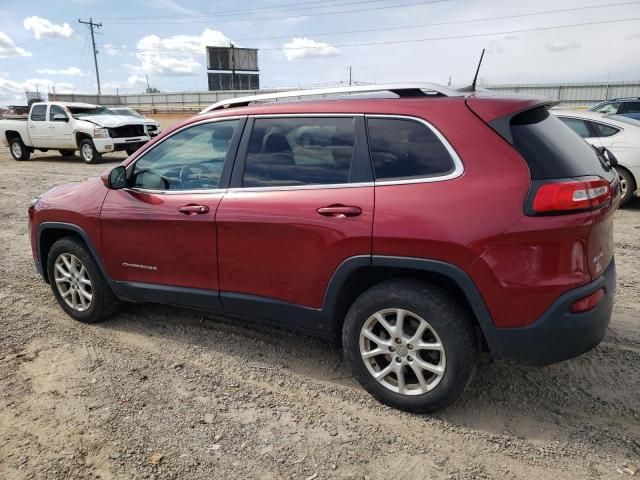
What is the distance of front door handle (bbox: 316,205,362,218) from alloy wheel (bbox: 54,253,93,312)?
2.28 meters

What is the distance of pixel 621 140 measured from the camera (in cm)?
794

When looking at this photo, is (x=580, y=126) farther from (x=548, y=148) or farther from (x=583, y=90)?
(x=583, y=90)

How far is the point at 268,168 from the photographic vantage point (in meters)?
3.25

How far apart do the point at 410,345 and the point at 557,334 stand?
2.45 feet

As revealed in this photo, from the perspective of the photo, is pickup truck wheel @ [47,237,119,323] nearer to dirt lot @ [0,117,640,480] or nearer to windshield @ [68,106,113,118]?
dirt lot @ [0,117,640,480]

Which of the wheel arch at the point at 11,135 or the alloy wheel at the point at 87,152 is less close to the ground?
the wheel arch at the point at 11,135

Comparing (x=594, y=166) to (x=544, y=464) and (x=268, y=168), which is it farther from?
(x=268, y=168)

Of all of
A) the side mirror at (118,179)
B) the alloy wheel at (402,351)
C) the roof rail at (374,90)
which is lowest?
the alloy wheel at (402,351)

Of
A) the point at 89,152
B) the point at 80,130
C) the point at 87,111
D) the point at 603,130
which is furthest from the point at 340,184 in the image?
the point at 87,111

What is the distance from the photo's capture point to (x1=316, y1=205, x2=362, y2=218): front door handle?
282cm

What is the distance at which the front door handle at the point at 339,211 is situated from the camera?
111 inches

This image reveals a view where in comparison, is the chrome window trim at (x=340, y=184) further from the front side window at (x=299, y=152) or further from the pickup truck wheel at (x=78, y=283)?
the pickup truck wheel at (x=78, y=283)

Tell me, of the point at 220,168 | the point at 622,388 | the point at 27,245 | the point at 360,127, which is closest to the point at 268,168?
the point at 220,168

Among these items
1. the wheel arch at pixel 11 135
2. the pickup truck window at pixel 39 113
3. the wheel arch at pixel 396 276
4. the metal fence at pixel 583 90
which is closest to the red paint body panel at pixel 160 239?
the wheel arch at pixel 396 276
